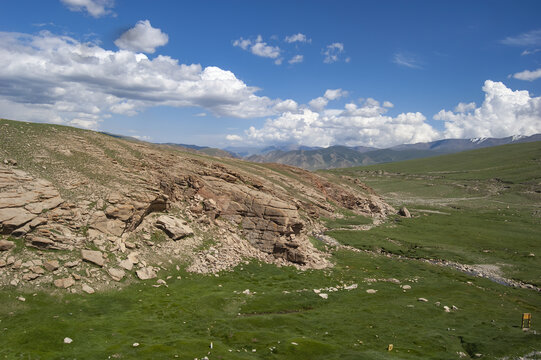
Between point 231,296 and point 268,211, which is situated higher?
point 268,211

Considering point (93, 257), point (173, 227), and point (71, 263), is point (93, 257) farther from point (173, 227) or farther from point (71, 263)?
point (173, 227)

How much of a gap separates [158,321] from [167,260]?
47.8 feet

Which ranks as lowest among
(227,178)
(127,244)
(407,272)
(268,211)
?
(407,272)

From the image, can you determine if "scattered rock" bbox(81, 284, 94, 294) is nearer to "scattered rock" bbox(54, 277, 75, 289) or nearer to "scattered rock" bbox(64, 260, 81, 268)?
"scattered rock" bbox(54, 277, 75, 289)

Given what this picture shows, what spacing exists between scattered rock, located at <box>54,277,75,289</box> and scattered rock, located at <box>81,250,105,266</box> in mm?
3500

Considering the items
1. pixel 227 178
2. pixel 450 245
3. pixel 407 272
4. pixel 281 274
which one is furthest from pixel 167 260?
pixel 450 245

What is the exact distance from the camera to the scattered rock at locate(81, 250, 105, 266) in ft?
132

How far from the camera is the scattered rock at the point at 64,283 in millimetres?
35984

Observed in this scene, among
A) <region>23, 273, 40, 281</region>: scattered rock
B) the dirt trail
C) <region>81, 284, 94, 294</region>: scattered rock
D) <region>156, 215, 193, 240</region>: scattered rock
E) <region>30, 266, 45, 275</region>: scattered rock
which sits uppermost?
<region>156, 215, 193, 240</region>: scattered rock

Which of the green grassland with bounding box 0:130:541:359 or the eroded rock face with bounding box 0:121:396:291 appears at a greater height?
the eroded rock face with bounding box 0:121:396:291

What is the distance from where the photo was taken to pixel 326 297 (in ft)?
146

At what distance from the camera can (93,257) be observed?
133ft

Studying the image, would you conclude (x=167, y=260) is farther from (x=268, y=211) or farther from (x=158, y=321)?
(x=268, y=211)

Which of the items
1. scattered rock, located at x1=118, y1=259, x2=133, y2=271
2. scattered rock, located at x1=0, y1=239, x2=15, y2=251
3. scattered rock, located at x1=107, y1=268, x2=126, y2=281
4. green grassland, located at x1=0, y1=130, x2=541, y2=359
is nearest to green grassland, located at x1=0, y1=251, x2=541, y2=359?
green grassland, located at x1=0, y1=130, x2=541, y2=359
